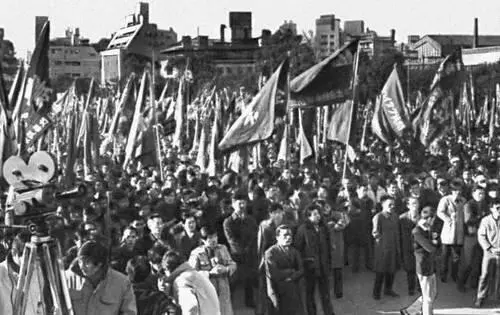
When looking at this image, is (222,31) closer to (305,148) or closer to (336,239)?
(305,148)

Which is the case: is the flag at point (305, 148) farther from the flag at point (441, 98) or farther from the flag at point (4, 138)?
the flag at point (4, 138)

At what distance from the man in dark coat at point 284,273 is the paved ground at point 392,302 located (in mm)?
1681

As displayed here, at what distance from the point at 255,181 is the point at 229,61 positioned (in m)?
110

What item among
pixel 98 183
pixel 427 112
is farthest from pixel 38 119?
pixel 427 112

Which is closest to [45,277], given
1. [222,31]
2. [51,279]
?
[51,279]

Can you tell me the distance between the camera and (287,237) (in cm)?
1041

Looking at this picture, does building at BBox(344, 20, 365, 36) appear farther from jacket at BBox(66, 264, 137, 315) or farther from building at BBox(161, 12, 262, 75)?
jacket at BBox(66, 264, 137, 315)

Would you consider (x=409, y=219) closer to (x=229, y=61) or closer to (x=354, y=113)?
(x=354, y=113)

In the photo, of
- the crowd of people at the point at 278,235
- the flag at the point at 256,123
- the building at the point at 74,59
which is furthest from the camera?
the building at the point at 74,59

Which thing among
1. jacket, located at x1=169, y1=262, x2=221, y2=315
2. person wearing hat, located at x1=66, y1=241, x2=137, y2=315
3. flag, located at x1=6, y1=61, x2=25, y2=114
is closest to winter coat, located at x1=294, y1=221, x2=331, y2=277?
jacket, located at x1=169, y1=262, x2=221, y2=315

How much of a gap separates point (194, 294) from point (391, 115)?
13843 mm

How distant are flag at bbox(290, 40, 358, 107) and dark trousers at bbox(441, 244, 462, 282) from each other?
4.05m

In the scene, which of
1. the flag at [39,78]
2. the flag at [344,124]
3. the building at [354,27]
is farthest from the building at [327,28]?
the flag at [39,78]

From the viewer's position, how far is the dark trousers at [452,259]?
44.9ft
